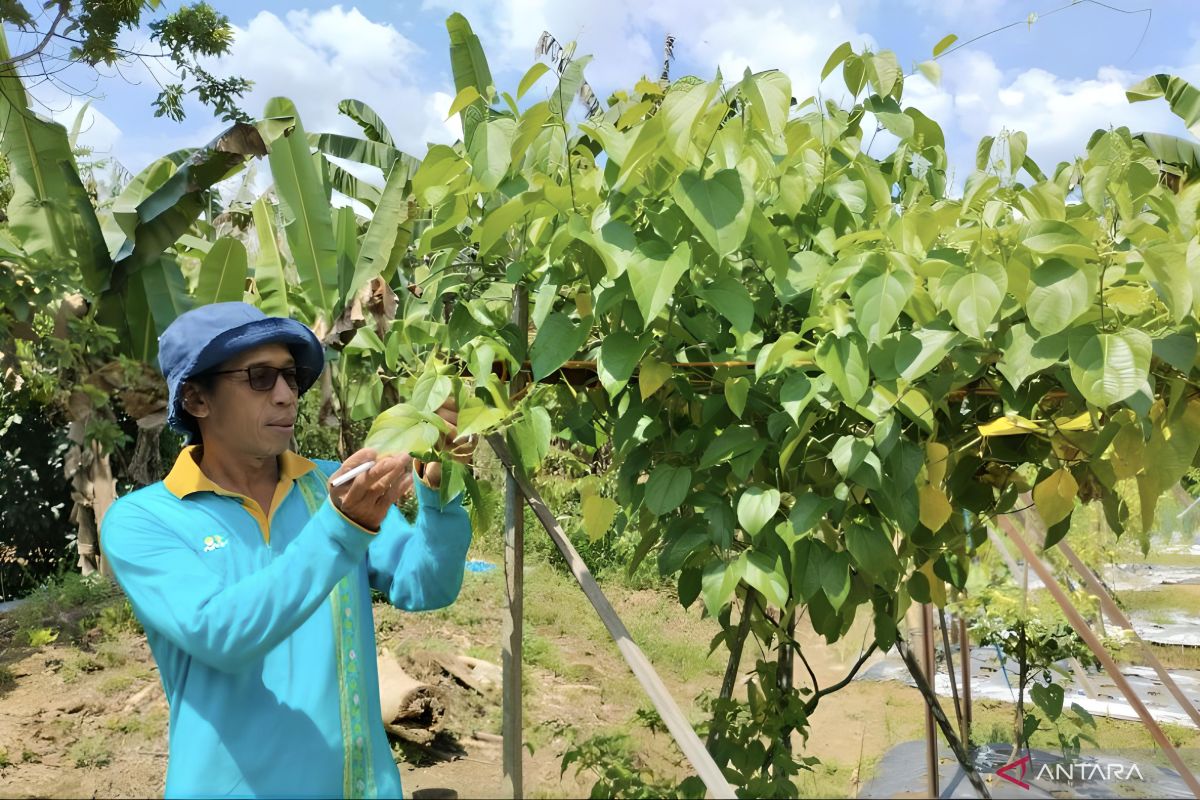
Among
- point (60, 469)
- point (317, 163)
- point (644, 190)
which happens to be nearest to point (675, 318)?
point (644, 190)

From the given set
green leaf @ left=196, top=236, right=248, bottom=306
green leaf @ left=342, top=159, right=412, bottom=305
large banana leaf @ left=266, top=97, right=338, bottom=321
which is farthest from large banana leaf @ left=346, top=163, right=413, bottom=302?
green leaf @ left=196, top=236, right=248, bottom=306

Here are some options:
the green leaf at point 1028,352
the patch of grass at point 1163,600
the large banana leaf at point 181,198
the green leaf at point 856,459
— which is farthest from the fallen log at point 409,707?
the patch of grass at point 1163,600

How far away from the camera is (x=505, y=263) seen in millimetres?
1425

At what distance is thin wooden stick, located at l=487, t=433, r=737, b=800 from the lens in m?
1.19

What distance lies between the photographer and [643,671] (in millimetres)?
1242

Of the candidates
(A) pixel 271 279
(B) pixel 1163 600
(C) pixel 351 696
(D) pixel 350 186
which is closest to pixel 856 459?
(C) pixel 351 696

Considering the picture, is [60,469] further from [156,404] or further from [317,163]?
[317,163]

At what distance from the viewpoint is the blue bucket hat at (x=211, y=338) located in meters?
1.32

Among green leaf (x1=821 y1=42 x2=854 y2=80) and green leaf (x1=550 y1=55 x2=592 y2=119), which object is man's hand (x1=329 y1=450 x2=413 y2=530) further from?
green leaf (x1=821 y1=42 x2=854 y2=80)

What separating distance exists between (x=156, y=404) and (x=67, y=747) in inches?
59.6

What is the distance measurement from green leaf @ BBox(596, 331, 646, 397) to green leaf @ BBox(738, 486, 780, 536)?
226 mm

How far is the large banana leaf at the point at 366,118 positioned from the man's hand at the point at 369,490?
359 centimetres

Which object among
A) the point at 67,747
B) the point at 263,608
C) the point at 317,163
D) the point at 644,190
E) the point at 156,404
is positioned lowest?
the point at 67,747

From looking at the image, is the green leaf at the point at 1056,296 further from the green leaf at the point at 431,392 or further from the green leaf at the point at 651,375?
the green leaf at the point at 431,392
